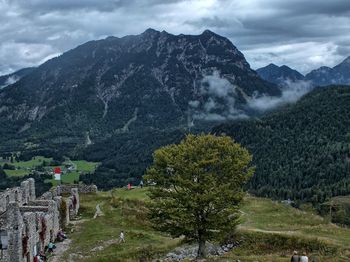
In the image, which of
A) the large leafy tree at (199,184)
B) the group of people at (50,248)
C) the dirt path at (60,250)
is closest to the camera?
the large leafy tree at (199,184)

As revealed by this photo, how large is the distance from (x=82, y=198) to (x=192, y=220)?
1733 inches

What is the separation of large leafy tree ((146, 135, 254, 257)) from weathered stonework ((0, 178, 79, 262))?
43.9 ft

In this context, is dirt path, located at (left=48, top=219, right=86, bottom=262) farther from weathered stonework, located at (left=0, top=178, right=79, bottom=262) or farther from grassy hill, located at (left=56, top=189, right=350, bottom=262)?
weathered stonework, located at (left=0, top=178, right=79, bottom=262)

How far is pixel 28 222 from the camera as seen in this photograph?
53281mm

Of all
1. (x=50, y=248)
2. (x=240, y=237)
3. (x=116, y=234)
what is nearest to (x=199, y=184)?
(x=240, y=237)

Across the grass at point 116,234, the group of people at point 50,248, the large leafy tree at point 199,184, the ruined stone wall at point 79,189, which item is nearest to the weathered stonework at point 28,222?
the group of people at point 50,248

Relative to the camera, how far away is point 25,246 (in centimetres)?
5162

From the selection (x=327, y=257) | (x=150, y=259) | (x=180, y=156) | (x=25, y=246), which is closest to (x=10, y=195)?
(x=25, y=246)

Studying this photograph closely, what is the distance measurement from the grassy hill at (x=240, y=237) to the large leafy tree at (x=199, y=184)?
12.7 feet

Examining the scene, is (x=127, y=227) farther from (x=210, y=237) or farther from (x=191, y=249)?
(x=210, y=237)

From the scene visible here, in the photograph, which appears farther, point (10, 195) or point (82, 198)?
point (82, 198)

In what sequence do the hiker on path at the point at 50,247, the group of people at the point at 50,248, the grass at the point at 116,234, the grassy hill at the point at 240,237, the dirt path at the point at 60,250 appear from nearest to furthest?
the grassy hill at the point at 240,237 < the group of people at the point at 50,248 < the grass at the point at 116,234 < the dirt path at the point at 60,250 < the hiker on path at the point at 50,247

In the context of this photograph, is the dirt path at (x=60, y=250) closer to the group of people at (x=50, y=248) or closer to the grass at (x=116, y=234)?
the group of people at (x=50, y=248)

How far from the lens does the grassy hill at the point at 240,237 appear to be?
53250 mm
